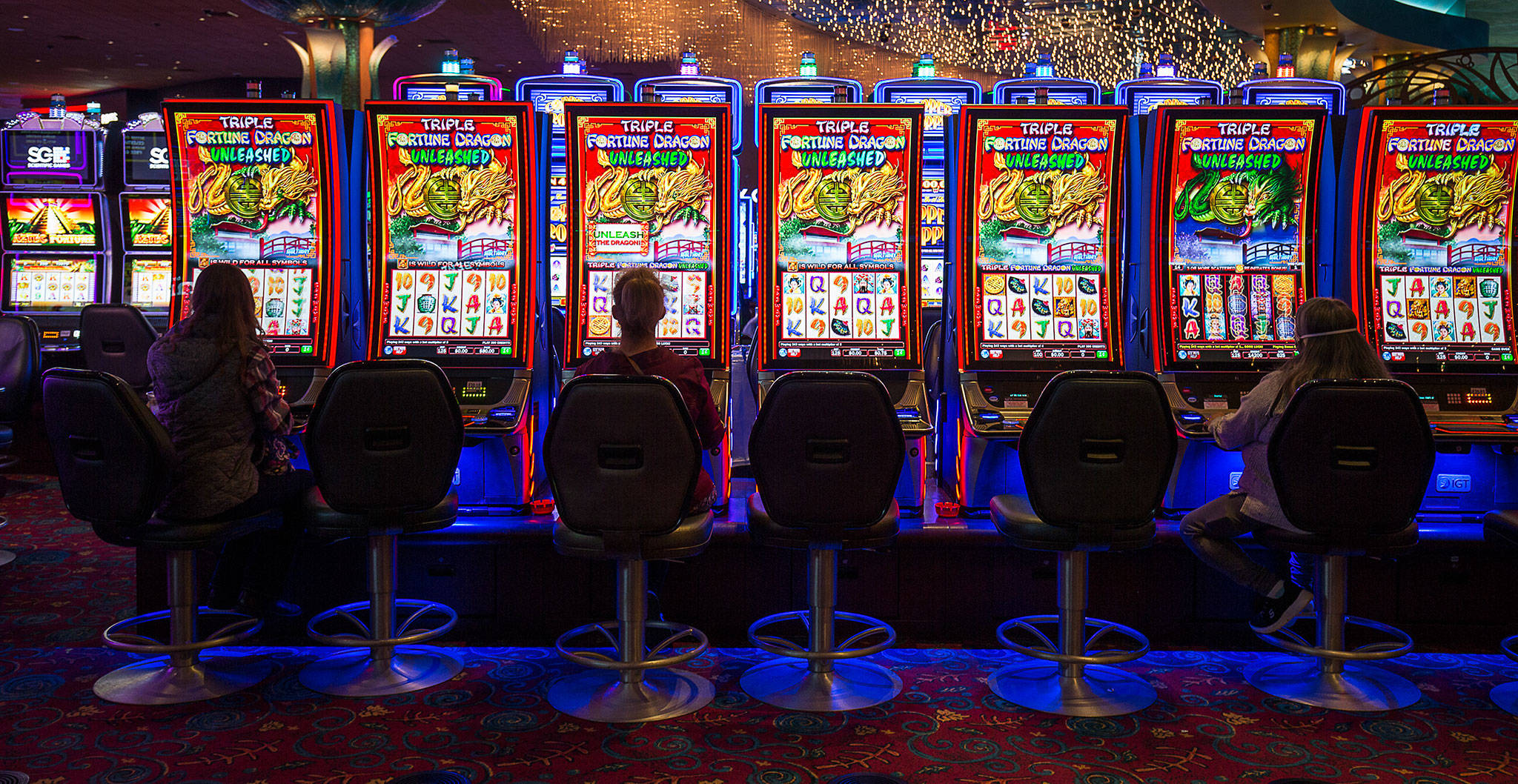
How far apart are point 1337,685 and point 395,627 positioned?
3303mm

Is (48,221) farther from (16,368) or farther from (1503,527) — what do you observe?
(1503,527)

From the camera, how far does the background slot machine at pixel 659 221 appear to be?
4426 mm

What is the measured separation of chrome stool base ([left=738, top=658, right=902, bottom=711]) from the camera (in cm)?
373

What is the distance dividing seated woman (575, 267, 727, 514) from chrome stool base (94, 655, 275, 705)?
62.7 inches

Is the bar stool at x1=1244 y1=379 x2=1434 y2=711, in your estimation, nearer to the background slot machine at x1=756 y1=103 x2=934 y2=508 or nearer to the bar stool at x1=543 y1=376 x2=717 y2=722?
the background slot machine at x1=756 y1=103 x2=934 y2=508

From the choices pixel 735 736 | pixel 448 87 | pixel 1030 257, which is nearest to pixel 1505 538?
pixel 1030 257

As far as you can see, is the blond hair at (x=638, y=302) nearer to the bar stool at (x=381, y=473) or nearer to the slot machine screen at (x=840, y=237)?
the bar stool at (x=381, y=473)

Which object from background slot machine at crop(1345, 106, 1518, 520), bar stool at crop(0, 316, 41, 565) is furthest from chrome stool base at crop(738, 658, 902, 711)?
bar stool at crop(0, 316, 41, 565)

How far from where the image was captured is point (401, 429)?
11.7 feet

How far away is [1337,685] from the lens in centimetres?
386

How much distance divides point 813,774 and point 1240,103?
3.96 metres

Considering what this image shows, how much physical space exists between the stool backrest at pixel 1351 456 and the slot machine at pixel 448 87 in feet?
12.7

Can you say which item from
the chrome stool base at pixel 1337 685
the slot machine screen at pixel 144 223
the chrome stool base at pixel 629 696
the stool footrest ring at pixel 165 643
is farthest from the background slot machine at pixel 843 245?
the slot machine screen at pixel 144 223

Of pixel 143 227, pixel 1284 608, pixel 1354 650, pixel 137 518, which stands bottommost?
pixel 1354 650
